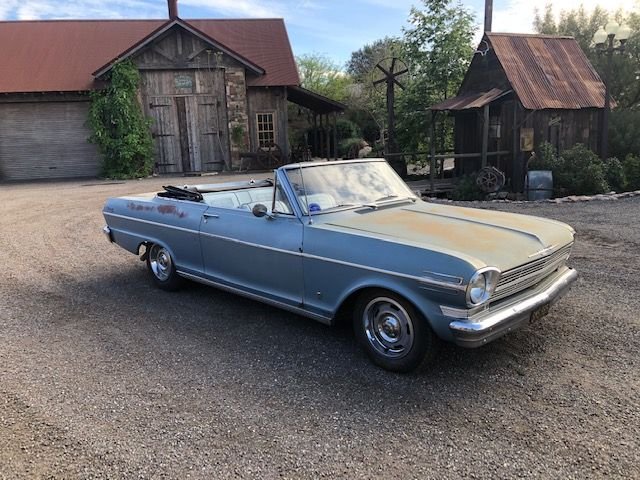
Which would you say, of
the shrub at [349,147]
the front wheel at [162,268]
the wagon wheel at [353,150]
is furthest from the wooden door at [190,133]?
the front wheel at [162,268]

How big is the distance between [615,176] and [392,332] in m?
11.6

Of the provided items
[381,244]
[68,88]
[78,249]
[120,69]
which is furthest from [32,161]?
[381,244]

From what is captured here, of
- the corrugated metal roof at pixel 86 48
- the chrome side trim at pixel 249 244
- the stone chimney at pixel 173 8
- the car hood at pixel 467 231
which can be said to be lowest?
the chrome side trim at pixel 249 244

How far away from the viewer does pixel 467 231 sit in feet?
13.1

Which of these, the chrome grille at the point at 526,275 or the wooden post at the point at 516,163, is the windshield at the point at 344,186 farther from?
the wooden post at the point at 516,163

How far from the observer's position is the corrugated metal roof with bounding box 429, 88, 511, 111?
13142mm

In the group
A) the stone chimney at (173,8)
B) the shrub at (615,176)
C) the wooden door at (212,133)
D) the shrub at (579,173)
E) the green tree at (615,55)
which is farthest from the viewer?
the stone chimney at (173,8)

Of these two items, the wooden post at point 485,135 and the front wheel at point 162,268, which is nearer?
the front wheel at point 162,268

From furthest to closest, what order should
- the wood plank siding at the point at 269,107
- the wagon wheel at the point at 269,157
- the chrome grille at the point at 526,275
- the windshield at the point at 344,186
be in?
the wood plank siding at the point at 269,107, the wagon wheel at the point at 269,157, the windshield at the point at 344,186, the chrome grille at the point at 526,275

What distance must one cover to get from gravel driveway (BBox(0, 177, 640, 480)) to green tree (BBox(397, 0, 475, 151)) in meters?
14.2

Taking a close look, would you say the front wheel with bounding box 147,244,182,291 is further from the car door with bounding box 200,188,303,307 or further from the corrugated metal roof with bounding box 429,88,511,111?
the corrugated metal roof with bounding box 429,88,511,111

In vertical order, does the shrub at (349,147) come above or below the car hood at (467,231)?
above

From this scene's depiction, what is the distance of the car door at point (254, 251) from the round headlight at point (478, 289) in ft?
4.64

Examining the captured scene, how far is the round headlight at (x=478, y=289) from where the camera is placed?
3.21 metres
